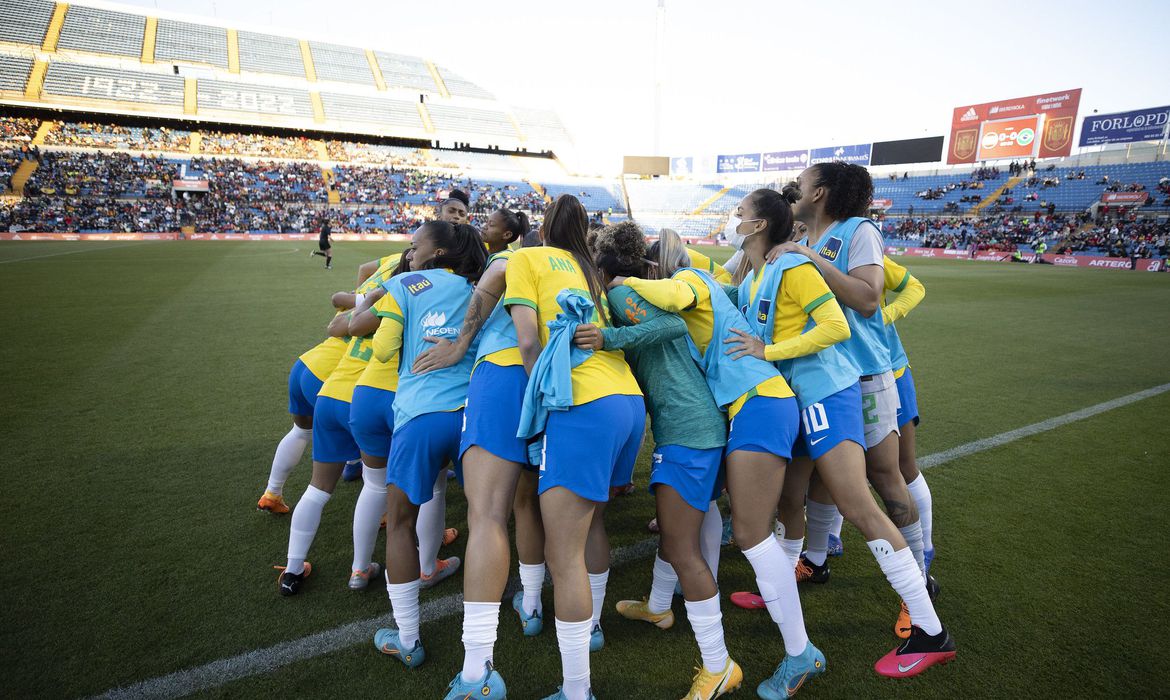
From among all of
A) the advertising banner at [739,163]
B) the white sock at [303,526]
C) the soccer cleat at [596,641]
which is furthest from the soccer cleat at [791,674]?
the advertising banner at [739,163]

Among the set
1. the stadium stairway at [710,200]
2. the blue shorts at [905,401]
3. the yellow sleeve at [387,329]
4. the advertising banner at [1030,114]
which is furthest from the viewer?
the stadium stairway at [710,200]

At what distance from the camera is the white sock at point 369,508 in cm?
303

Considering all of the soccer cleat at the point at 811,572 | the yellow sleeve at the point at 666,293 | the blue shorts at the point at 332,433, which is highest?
the yellow sleeve at the point at 666,293

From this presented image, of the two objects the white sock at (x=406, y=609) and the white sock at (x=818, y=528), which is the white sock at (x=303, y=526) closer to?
the white sock at (x=406, y=609)

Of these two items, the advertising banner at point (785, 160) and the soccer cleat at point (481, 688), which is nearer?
the soccer cleat at point (481, 688)

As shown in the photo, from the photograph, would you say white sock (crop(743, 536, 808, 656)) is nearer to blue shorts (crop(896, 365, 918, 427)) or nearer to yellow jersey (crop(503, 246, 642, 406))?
yellow jersey (crop(503, 246, 642, 406))

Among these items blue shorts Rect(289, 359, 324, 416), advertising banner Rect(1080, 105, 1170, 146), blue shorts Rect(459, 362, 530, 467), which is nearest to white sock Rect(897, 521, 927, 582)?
blue shorts Rect(459, 362, 530, 467)

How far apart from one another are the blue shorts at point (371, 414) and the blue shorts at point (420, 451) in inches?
13.1

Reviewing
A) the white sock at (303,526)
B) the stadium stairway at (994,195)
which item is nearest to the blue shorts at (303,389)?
the white sock at (303,526)

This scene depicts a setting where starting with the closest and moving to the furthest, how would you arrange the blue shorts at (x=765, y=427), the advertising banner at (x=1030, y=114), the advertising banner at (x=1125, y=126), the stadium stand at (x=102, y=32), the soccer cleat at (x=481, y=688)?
the soccer cleat at (x=481, y=688) → the blue shorts at (x=765, y=427) → the advertising banner at (x=1125, y=126) → the advertising banner at (x=1030, y=114) → the stadium stand at (x=102, y=32)

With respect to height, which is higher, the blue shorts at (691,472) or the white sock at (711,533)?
the blue shorts at (691,472)

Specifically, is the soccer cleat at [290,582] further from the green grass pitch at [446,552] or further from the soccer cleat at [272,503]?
the soccer cleat at [272,503]

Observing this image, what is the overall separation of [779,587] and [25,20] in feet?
249

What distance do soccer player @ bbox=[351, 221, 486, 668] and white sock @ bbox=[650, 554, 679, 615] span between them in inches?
37.7
